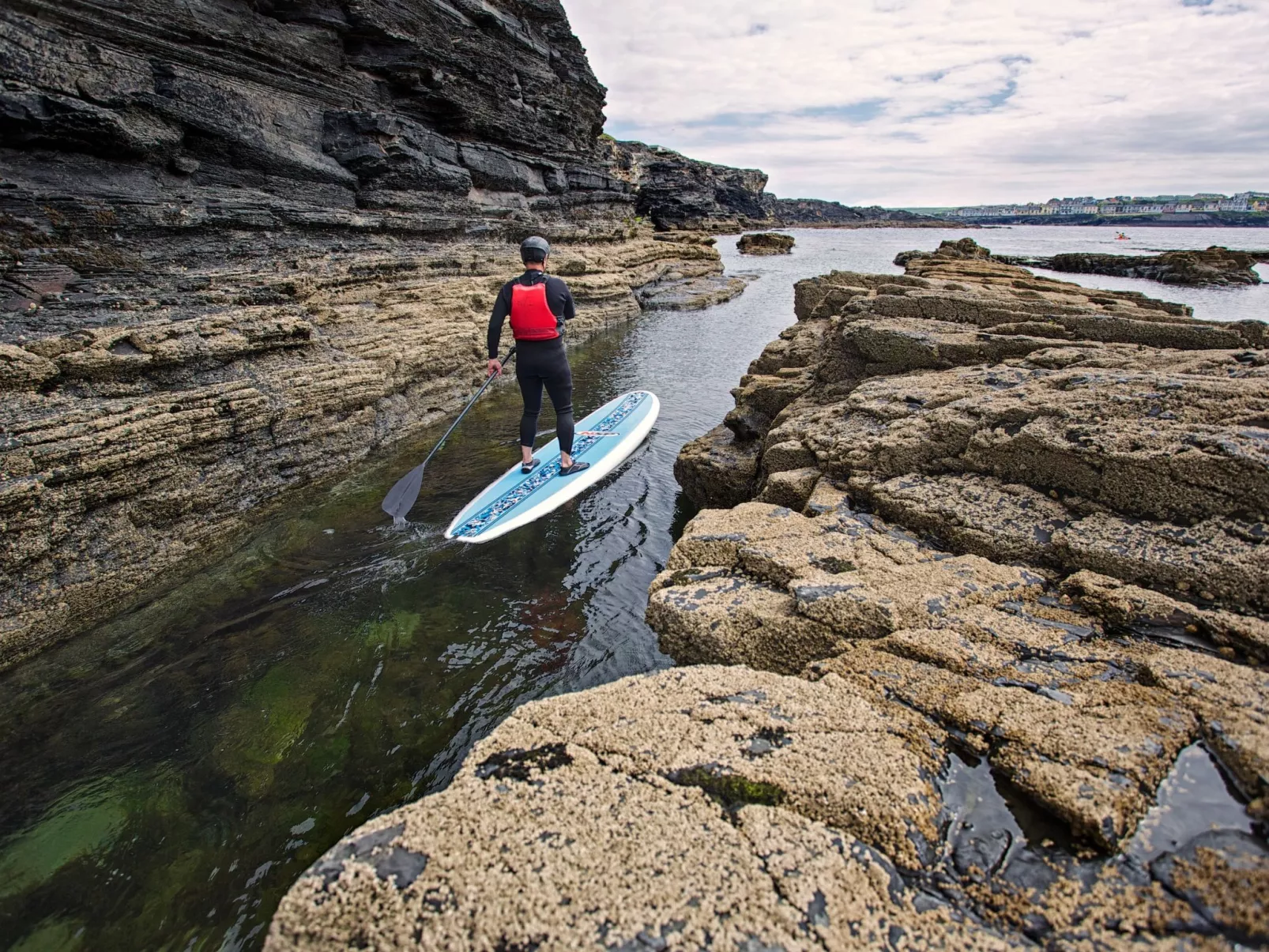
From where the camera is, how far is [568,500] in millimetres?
8102

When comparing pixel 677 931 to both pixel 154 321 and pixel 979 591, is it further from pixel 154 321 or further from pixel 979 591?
pixel 154 321

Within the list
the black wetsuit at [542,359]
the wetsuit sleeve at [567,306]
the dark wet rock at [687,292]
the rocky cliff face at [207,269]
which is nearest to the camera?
the rocky cliff face at [207,269]

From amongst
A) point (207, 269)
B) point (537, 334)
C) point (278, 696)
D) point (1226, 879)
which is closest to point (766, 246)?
point (207, 269)

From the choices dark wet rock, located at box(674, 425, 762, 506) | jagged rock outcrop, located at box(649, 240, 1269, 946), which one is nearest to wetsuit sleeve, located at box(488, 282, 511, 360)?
dark wet rock, located at box(674, 425, 762, 506)

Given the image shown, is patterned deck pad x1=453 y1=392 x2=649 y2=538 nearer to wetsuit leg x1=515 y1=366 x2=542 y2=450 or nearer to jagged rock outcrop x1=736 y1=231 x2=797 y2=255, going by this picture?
wetsuit leg x1=515 y1=366 x2=542 y2=450

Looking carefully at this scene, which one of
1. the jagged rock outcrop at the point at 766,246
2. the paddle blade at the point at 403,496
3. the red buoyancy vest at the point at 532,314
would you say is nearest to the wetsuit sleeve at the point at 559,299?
the red buoyancy vest at the point at 532,314

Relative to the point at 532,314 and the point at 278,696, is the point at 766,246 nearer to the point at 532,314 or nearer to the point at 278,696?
the point at 532,314

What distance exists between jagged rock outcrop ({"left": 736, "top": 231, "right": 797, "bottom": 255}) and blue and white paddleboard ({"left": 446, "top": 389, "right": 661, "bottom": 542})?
52.9m

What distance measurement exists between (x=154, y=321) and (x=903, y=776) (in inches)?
358

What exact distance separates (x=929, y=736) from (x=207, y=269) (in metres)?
11.1

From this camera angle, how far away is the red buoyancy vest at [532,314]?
736 cm

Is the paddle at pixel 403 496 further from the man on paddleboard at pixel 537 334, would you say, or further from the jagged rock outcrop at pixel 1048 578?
the jagged rock outcrop at pixel 1048 578

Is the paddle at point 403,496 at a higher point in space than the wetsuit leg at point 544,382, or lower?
lower

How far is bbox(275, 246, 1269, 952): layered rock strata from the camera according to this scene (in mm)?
1964
